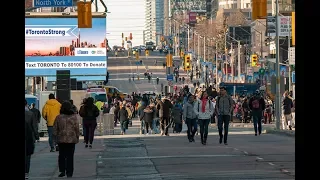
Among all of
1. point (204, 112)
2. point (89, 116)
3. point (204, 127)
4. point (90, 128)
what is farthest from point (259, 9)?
point (90, 128)

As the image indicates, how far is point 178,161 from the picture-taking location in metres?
23.5

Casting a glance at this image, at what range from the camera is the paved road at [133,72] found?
139500 mm

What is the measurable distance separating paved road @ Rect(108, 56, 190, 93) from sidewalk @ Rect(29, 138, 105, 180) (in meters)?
101

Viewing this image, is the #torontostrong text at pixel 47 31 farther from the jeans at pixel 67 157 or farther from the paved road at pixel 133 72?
the paved road at pixel 133 72

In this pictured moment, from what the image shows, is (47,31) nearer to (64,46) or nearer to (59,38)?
(59,38)

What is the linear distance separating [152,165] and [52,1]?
15.3 meters

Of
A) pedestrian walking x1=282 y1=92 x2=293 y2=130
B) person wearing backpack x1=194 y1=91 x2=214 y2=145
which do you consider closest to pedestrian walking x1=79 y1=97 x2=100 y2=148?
person wearing backpack x1=194 y1=91 x2=214 y2=145

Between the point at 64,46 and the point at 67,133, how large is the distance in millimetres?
41396

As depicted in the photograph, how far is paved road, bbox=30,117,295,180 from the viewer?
19.6m

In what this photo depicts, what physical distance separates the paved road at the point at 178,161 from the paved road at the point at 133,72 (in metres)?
101

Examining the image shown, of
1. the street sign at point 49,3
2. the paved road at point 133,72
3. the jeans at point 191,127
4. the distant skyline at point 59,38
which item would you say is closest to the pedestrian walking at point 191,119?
the jeans at point 191,127
